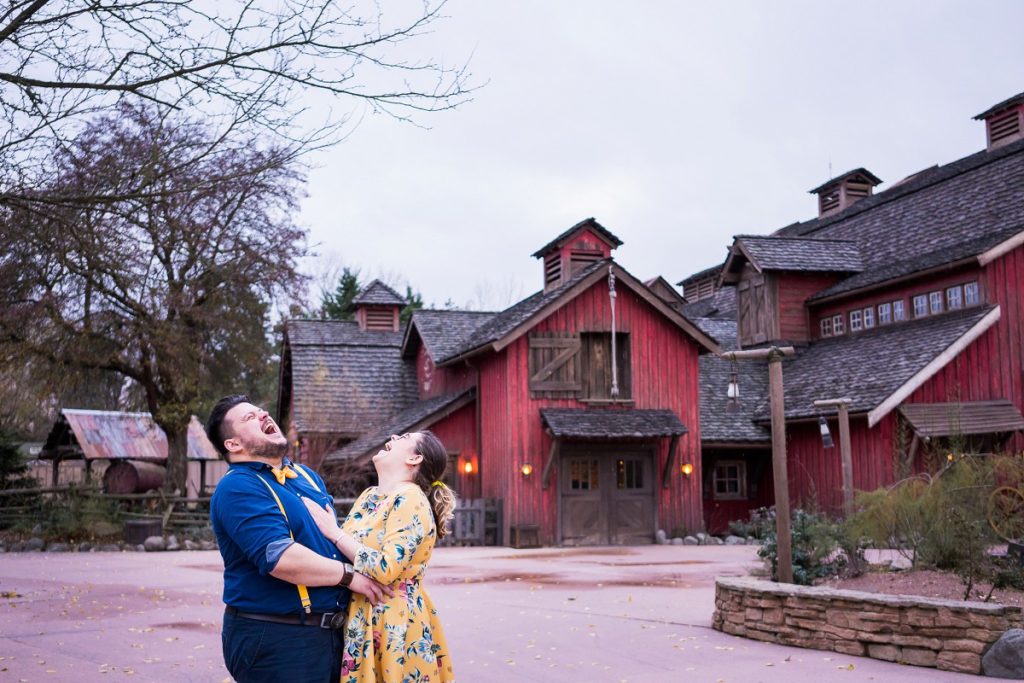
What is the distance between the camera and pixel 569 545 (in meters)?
23.9

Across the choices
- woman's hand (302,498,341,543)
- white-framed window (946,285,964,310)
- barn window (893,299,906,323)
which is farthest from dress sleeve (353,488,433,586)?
barn window (893,299,906,323)

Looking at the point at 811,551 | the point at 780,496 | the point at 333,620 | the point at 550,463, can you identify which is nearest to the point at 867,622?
the point at 780,496

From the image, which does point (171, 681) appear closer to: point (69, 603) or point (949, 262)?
point (69, 603)

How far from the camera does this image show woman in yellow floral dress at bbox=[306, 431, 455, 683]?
3.92m

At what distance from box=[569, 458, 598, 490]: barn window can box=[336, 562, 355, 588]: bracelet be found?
67.6ft

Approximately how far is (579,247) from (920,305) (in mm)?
8133

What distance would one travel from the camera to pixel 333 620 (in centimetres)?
389

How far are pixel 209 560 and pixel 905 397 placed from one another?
14.3 m

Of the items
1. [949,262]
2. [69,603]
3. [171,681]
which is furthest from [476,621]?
[949,262]

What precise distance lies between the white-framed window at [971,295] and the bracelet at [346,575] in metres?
21.8

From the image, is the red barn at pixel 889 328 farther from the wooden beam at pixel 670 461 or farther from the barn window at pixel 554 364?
the barn window at pixel 554 364

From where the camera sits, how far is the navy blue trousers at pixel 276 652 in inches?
148

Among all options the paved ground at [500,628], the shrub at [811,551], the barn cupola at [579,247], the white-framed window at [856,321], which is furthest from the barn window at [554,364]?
the shrub at [811,551]

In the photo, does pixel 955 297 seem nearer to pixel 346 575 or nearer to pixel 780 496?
pixel 780 496
